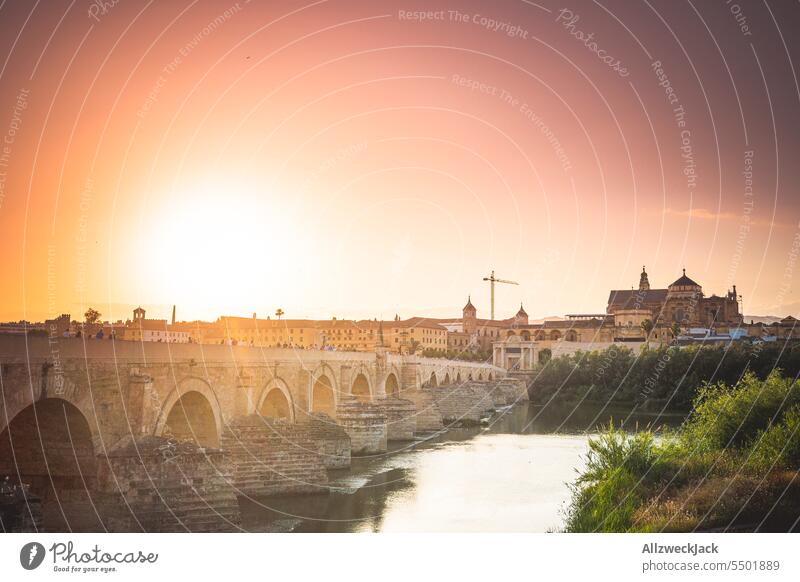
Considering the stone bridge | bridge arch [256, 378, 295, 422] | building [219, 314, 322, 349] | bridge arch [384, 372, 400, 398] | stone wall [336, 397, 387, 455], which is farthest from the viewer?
building [219, 314, 322, 349]

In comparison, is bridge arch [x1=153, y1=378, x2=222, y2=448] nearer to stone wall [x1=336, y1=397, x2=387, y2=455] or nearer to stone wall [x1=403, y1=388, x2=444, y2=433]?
stone wall [x1=336, y1=397, x2=387, y2=455]

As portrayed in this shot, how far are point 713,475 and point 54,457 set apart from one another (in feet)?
44.7

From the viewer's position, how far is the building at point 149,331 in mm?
21547

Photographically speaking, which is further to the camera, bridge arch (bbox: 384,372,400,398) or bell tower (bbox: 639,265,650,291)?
bell tower (bbox: 639,265,650,291)

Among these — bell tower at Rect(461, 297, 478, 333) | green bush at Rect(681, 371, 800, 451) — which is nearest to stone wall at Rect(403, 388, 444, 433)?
green bush at Rect(681, 371, 800, 451)

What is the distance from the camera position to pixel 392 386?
149ft

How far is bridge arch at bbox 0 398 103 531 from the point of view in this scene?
52.6ft

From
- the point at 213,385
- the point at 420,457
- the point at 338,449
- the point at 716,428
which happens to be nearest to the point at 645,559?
the point at 716,428

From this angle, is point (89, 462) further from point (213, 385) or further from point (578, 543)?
point (578, 543)

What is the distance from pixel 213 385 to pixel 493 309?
365ft

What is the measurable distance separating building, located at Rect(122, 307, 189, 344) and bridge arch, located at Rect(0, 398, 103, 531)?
8.06 ft

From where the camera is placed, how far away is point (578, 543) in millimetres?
14484

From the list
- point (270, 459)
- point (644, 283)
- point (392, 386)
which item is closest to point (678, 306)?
point (644, 283)

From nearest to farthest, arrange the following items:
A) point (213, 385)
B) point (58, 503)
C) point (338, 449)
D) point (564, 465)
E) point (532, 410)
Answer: point (58, 503), point (213, 385), point (338, 449), point (564, 465), point (532, 410)
